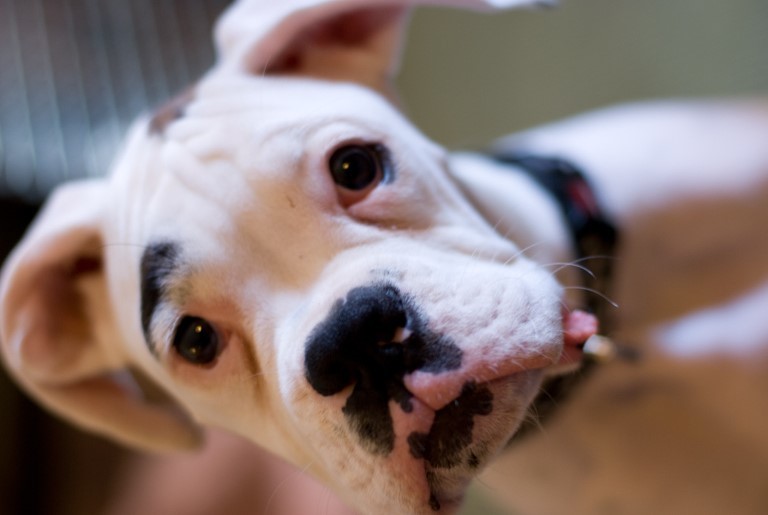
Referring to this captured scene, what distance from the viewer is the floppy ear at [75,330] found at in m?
1.41

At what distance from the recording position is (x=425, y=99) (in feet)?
9.98

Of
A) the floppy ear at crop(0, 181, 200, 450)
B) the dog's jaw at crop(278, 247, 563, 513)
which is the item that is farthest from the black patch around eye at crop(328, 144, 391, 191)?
the floppy ear at crop(0, 181, 200, 450)

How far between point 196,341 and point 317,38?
62 cm

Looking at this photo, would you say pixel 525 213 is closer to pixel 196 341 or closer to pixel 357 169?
pixel 357 169

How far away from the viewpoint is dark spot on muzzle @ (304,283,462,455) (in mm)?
968

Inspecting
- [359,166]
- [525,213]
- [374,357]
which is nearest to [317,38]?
[359,166]

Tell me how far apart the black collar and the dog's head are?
31 cm

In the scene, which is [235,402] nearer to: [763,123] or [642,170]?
[642,170]

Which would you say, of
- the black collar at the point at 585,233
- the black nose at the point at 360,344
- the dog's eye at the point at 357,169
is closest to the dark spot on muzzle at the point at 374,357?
the black nose at the point at 360,344

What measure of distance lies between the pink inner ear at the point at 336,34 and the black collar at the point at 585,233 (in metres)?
0.43

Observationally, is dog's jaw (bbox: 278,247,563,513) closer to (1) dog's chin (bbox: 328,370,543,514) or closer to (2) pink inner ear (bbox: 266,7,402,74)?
(1) dog's chin (bbox: 328,370,543,514)

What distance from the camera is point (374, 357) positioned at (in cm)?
98

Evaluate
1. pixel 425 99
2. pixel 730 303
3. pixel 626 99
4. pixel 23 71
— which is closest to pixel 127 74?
pixel 23 71

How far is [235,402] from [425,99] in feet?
6.68
